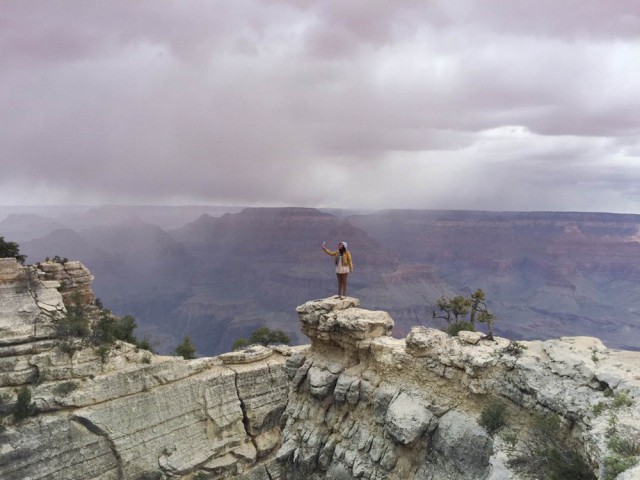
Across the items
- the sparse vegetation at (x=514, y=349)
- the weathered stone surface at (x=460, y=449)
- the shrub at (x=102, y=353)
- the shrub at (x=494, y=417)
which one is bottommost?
the shrub at (x=102, y=353)

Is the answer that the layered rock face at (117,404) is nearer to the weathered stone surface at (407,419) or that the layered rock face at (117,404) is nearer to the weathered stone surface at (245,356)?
the weathered stone surface at (245,356)

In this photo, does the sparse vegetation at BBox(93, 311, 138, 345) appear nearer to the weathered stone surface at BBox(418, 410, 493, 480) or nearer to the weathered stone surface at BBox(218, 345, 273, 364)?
the weathered stone surface at BBox(218, 345, 273, 364)

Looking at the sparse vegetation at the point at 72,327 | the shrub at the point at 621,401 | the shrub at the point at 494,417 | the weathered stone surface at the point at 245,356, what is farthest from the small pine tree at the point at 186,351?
the shrub at the point at 621,401

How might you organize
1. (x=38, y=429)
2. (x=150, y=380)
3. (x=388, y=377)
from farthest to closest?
(x=150, y=380)
(x=38, y=429)
(x=388, y=377)

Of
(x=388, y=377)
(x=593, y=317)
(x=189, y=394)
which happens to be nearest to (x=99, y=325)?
(x=189, y=394)

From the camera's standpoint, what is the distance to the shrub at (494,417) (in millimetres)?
12500

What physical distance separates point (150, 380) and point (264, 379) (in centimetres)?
1017

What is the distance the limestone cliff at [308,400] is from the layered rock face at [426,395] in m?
0.05

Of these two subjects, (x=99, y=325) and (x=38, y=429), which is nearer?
(x=38, y=429)

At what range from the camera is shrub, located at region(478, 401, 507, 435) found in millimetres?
12500

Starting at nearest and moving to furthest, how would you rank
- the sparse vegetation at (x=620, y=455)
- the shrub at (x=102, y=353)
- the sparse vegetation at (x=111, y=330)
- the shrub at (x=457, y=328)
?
the sparse vegetation at (x=620, y=455)
the shrub at (x=457, y=328)
the shrub at (x=102, y=353)
the sparse vegetation at (x=111, y=330)

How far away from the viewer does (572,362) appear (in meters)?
12.1

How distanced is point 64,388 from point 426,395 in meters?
27.4

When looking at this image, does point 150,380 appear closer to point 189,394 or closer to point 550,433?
point 189,394
